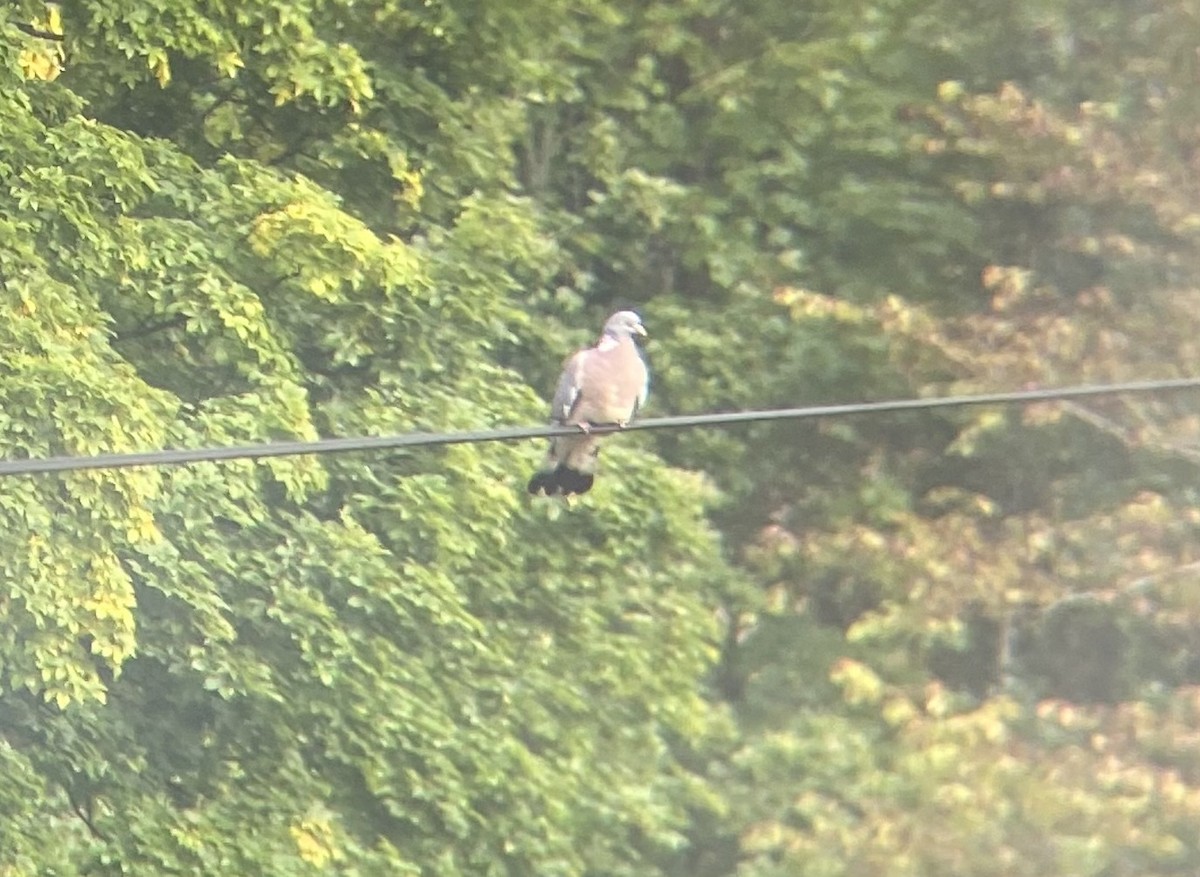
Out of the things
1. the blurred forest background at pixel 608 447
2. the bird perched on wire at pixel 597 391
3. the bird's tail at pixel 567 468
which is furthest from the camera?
the blurred forest background at pixel 608 447

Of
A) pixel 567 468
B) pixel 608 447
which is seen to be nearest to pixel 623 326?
pixel 567 468

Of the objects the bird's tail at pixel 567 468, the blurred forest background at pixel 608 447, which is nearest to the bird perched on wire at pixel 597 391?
the bird's tail at pixel 567 468

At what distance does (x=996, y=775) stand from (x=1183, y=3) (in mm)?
1656

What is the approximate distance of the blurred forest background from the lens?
112 inches

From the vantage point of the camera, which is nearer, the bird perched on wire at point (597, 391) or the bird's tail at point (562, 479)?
the bird perched on wire at point (597, 391)

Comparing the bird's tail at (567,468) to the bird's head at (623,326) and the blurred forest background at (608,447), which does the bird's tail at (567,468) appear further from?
the blurred forest background at (608,447)

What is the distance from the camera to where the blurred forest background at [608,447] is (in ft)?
9.30

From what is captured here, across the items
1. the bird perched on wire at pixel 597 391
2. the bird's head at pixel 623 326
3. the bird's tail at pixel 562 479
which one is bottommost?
the bird's tail at pixel 562 479

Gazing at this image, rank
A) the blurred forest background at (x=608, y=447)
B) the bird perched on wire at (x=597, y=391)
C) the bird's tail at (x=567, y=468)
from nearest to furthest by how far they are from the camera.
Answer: the bird perched on wire at (x=597, y=391) < the bird's tail at (x=567, y=468) < the blurred forest background at (x=608, y=447)

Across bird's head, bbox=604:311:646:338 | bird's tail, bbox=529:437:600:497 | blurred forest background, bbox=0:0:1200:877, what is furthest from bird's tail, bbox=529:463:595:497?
blurred forest background, bbox=0:0:1200:877

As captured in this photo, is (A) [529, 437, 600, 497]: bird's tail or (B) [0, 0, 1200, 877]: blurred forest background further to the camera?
(B) [0, 0, 1200, 877]: blurred forest background

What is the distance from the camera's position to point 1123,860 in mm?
3436

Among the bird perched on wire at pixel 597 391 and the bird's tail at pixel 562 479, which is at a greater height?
the bird perched on wire at pixel 597 391

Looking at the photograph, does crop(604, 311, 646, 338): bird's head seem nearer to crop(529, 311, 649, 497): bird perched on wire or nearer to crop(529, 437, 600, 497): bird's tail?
crop(529, 311, 649, 497): bird perched on wire
